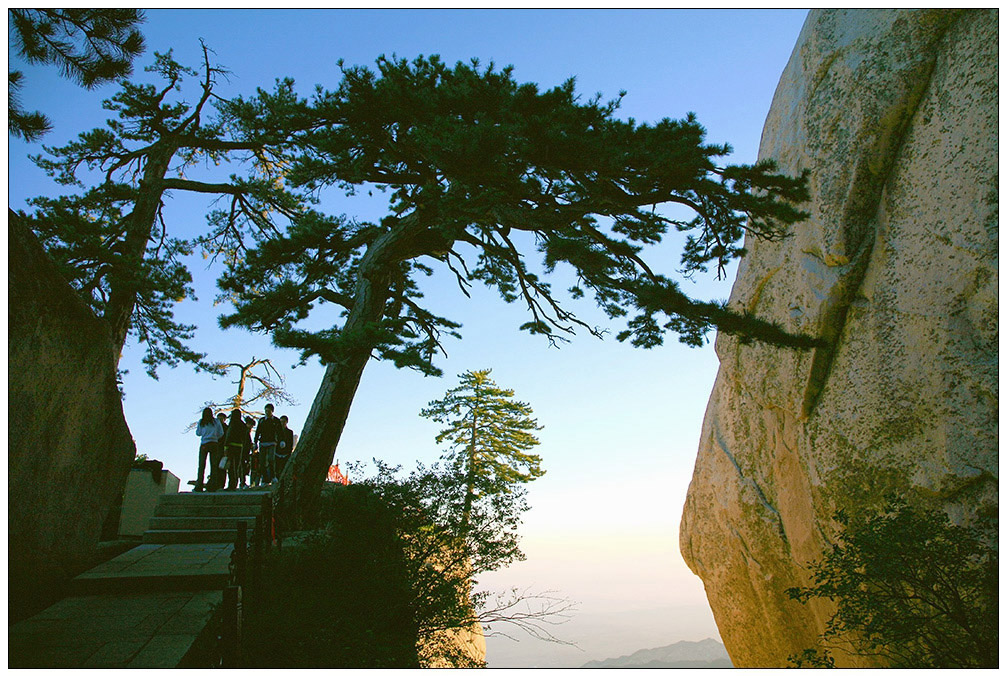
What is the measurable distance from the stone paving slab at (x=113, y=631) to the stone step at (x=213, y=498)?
383 cm

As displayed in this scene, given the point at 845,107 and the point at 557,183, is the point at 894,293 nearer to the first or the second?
the point at 845,107

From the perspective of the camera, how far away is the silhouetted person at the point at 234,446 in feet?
34.4

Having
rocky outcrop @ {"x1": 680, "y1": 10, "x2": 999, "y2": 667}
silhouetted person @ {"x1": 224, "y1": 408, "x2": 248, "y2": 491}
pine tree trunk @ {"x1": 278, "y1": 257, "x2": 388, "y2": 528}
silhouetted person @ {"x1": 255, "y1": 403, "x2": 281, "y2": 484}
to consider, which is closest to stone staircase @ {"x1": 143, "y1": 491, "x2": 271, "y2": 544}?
pine tree trunk @ {"x1": 278, "y1": 257, "x2": 388, "y2": 528}

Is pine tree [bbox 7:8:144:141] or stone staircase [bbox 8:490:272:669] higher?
pine tree [bbox 7:8:144:141]

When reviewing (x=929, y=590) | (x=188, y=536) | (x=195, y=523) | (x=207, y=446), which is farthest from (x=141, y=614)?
(x=929, y=590)

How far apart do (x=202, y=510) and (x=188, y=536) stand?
2.56 ft

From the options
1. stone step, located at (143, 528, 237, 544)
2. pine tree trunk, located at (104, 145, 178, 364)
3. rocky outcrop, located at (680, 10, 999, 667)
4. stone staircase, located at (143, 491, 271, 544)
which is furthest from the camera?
pine tree trunk, located at (104, 145, 178, 364)

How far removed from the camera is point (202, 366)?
14031mm

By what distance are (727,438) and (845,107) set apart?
6596mm

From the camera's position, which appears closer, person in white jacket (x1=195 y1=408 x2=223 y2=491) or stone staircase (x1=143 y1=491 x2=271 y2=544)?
stone staircase (x1=143 y1=491 x2=271 y2=544)

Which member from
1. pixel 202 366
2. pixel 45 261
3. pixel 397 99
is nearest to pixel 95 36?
pixel 45 261

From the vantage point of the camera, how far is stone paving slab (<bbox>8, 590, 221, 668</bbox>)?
3861 millimetres

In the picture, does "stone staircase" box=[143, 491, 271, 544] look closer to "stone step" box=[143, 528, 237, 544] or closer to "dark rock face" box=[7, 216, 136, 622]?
"stone step" box=[143, 528, 237, 544]

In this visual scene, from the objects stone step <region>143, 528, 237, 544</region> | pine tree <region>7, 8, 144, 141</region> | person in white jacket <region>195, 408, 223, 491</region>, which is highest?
pine tree <region>7, 8, 144, 141</region>
